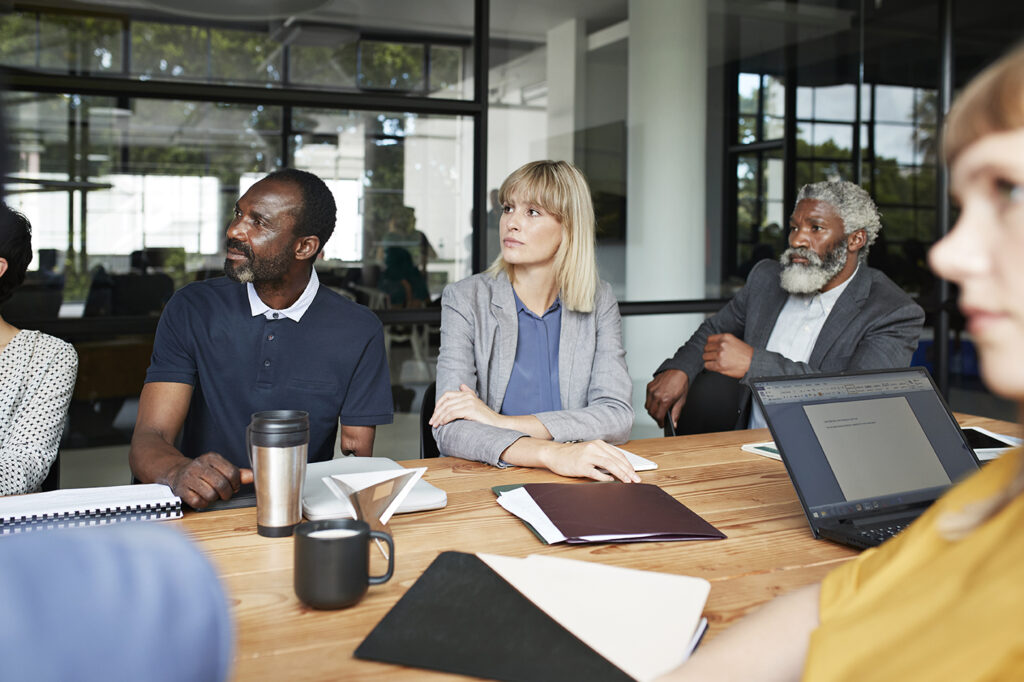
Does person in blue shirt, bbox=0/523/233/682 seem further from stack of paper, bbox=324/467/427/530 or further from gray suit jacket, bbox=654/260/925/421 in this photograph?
gray suit jacket, bbox=654/260/925/421

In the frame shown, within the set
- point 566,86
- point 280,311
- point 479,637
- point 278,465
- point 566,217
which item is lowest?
point 479,637

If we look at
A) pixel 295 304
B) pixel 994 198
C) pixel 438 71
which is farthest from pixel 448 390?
pixel 438 71

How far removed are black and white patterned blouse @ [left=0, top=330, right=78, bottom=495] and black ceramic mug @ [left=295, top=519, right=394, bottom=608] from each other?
1.05m

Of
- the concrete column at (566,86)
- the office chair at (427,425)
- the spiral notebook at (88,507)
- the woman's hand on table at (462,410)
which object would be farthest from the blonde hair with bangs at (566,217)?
the concrete column at (566,86)

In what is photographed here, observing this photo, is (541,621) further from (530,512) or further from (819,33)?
(819,33)

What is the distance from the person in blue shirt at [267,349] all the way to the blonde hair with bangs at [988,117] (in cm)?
164

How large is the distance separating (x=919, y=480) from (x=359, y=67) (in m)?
3.48

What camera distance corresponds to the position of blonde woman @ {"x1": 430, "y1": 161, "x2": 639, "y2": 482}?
2199mm

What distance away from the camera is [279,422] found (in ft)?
4.21

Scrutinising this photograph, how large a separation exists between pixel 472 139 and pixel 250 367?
83.4 inches

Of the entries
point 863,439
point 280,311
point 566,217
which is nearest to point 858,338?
point 566,217

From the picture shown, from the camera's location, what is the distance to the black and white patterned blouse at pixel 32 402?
72.8 inches

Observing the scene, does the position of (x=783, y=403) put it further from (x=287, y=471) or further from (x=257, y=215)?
(x=257, y=215)

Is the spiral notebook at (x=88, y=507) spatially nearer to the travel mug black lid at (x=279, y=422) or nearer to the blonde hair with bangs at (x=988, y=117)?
the travel mug black lid at (x=279, y=422)
